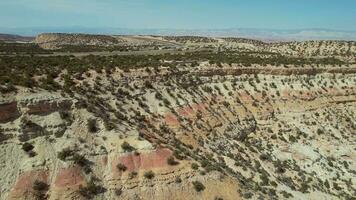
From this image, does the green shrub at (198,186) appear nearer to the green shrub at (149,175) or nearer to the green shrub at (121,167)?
the green shrub at (149,175)

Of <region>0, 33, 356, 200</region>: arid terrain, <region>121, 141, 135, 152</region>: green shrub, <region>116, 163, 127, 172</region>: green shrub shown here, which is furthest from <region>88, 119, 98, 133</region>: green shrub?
<region>116, 163, 127, 172</region>: green shrub

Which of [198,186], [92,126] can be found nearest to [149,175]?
[198,186]

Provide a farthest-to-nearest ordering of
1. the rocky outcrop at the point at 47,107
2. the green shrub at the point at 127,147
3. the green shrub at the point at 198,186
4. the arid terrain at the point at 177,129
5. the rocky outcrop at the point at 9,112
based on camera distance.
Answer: the green shrub at the point at 127,147
the green shrub at the point at 198,186
the rocky outcrop at the point at 47,107
the arid terrain at the point at 177,129
the rocky outcrop at the point at 9,112

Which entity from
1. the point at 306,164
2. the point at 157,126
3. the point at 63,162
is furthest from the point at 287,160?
the point at 63,162

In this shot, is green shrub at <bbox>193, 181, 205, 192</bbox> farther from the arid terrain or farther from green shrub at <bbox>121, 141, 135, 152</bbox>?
green shrub at <bbox>121, 141, 135, 152</bbox>

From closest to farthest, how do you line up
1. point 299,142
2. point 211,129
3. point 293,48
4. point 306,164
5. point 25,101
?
point 25,101 → point 211,129 → point 306,164 → point 299,142 → point 293,48

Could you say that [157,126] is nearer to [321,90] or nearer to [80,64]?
[80,64]

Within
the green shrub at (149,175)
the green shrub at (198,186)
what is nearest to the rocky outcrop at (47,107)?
the green shrub at (149,175)
